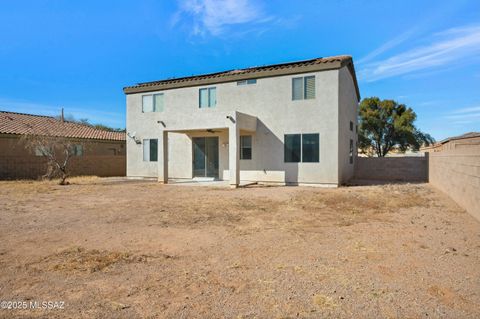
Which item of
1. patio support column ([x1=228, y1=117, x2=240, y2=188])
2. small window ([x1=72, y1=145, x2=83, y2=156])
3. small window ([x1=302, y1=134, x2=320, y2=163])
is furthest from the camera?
small window ([x1=72, y1=145, x2=83, y2=156])

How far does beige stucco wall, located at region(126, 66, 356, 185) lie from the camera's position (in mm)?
14578

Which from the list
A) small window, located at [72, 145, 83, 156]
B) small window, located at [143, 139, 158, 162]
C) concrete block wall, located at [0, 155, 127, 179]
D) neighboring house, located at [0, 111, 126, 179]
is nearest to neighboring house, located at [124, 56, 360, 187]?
small window, located at [143, 139, 158, 162]

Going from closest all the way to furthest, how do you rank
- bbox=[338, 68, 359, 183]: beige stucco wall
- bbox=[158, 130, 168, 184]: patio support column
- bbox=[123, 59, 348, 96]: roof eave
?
bbox=[123, 59, 348, 96]: roof eave → bbox=[338, 68, 359, 183]: beige stucco wall → bbox=[158, 130, 168, 184]: patio support column

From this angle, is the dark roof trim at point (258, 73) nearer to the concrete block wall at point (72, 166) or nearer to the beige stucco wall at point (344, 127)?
the beige stucco wall at point (344, 127)

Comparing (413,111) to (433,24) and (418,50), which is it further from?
(433,24)

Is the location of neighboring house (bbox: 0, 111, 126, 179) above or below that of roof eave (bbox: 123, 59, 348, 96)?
below

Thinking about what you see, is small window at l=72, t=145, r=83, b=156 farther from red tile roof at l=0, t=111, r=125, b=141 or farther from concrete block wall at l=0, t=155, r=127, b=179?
concrete block wall at l=0, t=155, r=127, b=179

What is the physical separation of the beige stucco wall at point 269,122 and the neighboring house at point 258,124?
0.05 metres

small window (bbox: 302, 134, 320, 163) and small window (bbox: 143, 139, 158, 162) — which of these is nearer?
small window (bbox: 302, 134, 320, 163)

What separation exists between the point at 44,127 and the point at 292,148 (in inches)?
859

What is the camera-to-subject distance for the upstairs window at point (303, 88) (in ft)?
49.2

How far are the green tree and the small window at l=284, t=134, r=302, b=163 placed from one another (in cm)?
1835

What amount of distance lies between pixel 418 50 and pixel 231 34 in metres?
10.5

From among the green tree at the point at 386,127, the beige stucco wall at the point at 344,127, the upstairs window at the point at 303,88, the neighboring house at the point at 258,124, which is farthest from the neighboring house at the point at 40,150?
the green tree at the point at 386,127
